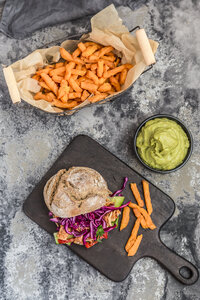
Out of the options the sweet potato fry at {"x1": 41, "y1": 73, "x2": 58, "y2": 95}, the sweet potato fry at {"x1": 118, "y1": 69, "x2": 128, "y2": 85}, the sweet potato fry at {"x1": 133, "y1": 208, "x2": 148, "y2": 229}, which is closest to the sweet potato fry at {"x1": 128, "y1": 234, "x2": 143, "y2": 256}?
the sweet potato fry at {"x1": 133, "y1": 208, "x2": 148, "y2": 229}

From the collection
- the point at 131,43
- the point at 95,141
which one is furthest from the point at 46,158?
the point at 131,43

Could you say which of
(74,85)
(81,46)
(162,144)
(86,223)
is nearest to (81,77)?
(74,85)

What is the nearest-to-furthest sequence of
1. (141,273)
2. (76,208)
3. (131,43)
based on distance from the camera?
(76,208) < (131,43) < (141,273)

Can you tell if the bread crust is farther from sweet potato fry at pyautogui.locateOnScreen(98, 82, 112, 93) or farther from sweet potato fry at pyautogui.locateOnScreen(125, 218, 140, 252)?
sweet potato fry at pyautogui.locateOnScreen(98, 82, 112, 93)

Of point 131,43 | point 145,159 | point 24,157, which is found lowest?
point 24,157

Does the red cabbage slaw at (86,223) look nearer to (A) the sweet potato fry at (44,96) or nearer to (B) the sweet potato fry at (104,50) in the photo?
(A) the sweet potato fry at (44,96)

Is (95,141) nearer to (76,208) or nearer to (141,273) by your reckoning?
(76,208)

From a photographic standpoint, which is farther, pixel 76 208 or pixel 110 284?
pixel 110 284
